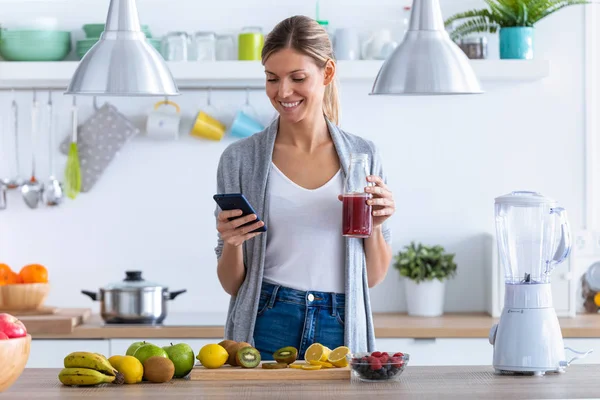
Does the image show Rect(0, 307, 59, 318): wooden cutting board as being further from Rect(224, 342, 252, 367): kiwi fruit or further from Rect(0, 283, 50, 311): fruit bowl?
Rect(224, 342, 252, 367): kiwi fruit

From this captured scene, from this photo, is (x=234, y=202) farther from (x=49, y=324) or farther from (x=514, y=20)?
(x=514, y=20)

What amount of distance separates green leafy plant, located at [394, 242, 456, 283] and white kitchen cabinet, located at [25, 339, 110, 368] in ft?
4.22

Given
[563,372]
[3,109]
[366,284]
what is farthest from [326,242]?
[3,109]

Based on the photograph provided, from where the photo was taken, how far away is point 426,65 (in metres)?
2.17

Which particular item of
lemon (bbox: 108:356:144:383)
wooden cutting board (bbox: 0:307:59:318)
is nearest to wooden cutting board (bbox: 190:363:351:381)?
lemon (bbox: 108:356:144:383)

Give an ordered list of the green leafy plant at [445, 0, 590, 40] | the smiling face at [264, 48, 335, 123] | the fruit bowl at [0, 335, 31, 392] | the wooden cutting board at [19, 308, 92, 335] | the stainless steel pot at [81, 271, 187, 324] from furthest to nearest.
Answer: the green leafy plant at [445, 0, 590, 40], the stainless steel pot at [81, 271, 187, 324], the wooden cutting board at [19, 308, 92, 335], the smiling face at [264, 48, 335, 123], the fruit bowl at [0, 335, 31, 392]

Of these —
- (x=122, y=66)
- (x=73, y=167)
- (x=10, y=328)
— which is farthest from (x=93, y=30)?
(x=10, y=328)

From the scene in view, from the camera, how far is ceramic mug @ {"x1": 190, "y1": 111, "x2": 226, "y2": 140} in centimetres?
402

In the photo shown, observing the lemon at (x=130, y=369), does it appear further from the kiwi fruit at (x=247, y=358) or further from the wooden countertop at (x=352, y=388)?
the kiwi fruit at (x=247, y=358)

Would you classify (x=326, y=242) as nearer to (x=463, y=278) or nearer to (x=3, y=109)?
(x=463, y=278)

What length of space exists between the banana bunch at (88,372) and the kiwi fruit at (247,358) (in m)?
0.26

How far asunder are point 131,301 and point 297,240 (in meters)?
1.42

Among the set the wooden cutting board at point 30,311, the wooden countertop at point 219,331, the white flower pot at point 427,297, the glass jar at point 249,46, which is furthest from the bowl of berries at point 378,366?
the glass jar at point 249,46

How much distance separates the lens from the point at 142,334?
11.7ft
